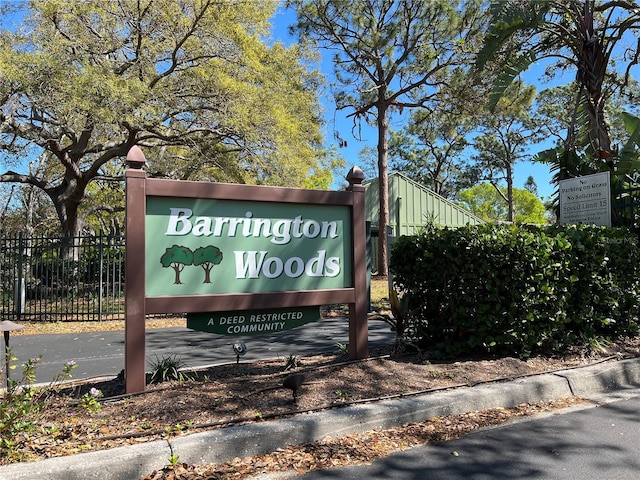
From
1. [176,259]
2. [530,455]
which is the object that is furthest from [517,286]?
[176,259]

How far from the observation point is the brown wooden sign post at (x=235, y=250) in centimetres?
418

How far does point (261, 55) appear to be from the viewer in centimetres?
1625

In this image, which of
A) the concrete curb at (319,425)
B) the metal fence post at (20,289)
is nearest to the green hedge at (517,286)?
the concrete curb at (319,425)

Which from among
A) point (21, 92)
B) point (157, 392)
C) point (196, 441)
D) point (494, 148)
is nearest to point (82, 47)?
point (21, 92)

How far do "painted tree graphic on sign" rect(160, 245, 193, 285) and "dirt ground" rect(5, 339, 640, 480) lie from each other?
1.09m

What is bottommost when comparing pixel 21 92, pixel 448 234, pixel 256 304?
pixel 256 304

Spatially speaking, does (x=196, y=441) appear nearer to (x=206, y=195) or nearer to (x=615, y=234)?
(x=206, y=195)

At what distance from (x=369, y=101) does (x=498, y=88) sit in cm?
1209

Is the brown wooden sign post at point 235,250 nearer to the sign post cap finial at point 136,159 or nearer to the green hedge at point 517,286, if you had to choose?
the sign post cap finial at point 136,159

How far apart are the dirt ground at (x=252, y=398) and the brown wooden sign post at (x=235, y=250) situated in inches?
15.8

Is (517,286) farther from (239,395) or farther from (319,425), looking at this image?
(239,395)

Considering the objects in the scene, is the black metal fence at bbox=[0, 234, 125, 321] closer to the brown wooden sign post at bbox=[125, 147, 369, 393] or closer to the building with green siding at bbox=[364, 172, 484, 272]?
the brown wooden sign post at bbox=[125, 147, 369, 393]

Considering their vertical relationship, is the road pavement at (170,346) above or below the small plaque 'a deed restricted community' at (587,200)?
below

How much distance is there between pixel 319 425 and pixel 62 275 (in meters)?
11.2
